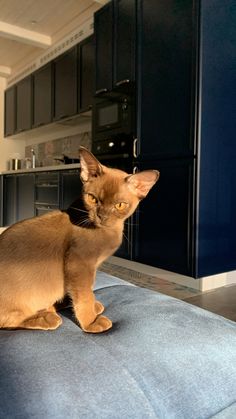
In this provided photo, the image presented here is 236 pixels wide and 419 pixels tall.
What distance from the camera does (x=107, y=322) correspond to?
808 mm

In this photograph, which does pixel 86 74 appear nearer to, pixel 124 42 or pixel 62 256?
pixel 124 42

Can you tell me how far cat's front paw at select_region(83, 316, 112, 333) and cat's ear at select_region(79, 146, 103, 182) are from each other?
37 centimetres

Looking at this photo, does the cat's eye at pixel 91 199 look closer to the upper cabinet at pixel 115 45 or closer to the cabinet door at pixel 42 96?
the upper cabinet at pixel 115 45

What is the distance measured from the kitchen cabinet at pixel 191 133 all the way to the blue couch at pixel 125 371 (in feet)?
5.27

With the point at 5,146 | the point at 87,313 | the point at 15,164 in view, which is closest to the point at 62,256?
the point at 87,313

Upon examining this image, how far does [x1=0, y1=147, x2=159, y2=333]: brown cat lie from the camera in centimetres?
78

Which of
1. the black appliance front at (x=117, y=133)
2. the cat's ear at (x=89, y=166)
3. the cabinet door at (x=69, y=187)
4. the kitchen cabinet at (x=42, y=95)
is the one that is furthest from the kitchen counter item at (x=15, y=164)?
the cat's ear at (x=89, y=166)

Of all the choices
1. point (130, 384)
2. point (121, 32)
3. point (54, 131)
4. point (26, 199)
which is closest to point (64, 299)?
point (130, 384)

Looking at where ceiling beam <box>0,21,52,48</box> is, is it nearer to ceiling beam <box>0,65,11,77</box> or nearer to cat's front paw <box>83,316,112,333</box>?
ceiling beam <box>0,65,11,77</box>

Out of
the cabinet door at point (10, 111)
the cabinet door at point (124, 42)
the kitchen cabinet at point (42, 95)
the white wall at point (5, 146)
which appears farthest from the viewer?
the white wall at point (5, 146)

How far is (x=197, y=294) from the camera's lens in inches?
94.3

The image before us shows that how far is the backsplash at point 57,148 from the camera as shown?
15.6 feet

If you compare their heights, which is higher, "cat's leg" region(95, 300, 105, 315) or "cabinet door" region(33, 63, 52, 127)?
"cabinet door" region(33, 63, 52, 127)

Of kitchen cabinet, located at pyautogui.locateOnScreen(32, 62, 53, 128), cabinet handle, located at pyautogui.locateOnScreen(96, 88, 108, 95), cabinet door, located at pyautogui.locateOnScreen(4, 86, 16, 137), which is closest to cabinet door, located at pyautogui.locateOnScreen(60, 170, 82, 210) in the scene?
cabinet handle, located at pyautogui.locateOnScreen(96, 88, 108, 95)
